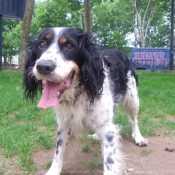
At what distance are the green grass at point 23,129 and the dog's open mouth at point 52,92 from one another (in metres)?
1.07

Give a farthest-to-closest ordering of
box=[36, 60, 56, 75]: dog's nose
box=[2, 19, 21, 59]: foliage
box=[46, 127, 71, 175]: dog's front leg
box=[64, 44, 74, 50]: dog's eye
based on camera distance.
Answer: box=[2, 19, 21, 59]: foliage → box=[46, 127, 71, 175]: dog's front leg → box=[64, 44, 74, 50]: dog's eye → box=[36, 60, 56, 75]: dog's nose

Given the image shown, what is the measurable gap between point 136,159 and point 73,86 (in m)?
1.44

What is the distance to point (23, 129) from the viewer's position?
4.94 m

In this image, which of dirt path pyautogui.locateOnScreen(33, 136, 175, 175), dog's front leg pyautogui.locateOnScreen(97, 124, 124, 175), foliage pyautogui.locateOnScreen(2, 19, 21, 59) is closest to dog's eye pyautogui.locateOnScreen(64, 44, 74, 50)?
dog's front leg pyautogui.locateOnScreen(97, 124, 124, 175)

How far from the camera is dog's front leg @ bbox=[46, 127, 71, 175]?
345 centimetres

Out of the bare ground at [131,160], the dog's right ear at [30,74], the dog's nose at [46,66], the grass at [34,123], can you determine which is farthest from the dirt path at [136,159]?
the dog's nose at [46,66]

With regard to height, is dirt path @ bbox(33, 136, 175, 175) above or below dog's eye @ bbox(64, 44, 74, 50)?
below

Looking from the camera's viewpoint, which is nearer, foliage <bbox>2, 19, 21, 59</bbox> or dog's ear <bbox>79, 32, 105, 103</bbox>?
dog's ear <bbox>79, 32, 105, 103</bbox>

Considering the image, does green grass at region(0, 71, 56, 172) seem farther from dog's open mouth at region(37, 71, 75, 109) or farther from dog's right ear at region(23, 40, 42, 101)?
dog's open mouth at region(37, 71, 75, 109)

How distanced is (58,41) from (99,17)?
114 ft

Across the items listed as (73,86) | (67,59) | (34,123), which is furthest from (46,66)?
(34,123)

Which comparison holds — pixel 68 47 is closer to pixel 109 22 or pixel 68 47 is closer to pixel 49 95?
pixel 49 95

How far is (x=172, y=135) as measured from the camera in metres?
4.86

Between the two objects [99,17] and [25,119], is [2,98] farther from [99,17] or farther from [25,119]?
[99,17]
